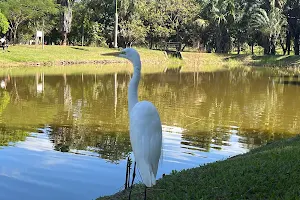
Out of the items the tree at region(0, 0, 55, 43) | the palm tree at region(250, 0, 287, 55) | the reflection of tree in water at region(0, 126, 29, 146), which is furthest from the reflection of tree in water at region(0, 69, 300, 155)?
the palm tree at region(250, 0, 287, 55)

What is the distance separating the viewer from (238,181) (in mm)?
5164

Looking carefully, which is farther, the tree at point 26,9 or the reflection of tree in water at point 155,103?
the tree at point 26,9

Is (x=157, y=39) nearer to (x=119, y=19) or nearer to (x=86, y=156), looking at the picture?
(x=119, y=19)

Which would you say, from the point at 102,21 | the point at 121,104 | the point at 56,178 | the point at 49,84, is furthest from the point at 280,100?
the point at 102,21

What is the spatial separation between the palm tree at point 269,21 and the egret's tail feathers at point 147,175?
46.2m

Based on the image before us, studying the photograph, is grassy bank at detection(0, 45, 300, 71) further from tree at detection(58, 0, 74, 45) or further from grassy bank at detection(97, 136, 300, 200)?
grassy bank at detection(97, 136, 300, 200)

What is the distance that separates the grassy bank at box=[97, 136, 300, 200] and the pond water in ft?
4.93

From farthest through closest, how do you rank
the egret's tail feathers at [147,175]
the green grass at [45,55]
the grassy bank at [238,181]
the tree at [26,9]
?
1. the tree at [26,9]
2. the green grass at [45,55]
3. the grassy bank at [238,181]
4. the egret's tail feathers at [147,175]

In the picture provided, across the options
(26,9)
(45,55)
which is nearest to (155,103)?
(45,55)

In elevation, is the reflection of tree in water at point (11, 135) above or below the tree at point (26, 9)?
below

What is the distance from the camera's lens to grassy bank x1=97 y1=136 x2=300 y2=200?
4.85 metres

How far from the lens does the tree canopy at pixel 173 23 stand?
48.3 meters

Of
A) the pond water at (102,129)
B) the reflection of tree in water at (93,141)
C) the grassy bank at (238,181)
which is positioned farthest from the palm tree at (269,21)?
the grassy bank at (238,181)

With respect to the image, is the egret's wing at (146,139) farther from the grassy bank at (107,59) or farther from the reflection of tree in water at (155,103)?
the grassy bank at (107,59)
